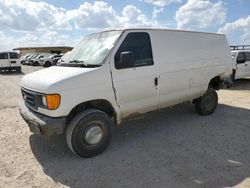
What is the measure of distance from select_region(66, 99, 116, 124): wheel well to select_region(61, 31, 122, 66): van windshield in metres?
0.71

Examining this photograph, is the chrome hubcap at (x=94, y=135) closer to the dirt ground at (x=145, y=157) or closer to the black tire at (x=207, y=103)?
the dirt ground at (x=145, y=157)

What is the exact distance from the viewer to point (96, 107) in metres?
4.69

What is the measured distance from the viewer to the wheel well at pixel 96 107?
4.46 metres

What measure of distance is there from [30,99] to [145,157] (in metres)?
2.30

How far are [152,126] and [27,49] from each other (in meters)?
69.8

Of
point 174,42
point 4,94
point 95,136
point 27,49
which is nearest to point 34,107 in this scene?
point 95,136

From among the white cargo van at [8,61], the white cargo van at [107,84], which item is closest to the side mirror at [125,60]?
the white cargo van at [107,84]

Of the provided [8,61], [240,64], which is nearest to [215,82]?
[240,64]

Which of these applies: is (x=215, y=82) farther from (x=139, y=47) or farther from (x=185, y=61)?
(x=139, y=47)

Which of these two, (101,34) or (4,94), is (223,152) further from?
(4,94)

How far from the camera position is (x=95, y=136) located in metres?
4.51

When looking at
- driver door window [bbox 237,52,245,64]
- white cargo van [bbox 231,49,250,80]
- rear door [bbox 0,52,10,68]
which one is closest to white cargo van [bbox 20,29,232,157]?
white cargo van [bbox 231,49,250,80]

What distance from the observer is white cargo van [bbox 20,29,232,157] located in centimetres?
412

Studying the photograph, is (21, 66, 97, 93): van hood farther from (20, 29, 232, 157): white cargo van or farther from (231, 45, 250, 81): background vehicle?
(231, 45, 250, 81): background vehicle
